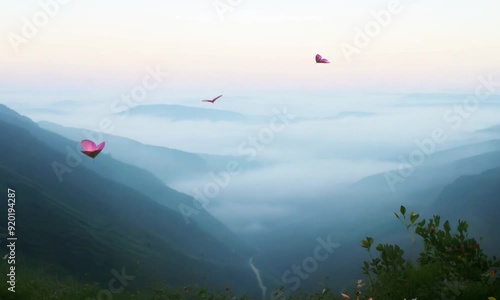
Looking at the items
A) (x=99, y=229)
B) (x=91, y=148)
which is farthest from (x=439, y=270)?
(x=99, y=229)

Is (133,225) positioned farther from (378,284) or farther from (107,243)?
(378,284)

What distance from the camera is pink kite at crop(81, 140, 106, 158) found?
841 centimetres

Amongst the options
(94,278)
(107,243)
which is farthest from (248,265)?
(94,278)

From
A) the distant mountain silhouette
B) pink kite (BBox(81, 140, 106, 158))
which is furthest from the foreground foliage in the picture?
the distant mountain silhouette

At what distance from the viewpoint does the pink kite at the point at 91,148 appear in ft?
27.6

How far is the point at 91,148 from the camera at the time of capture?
339 inches

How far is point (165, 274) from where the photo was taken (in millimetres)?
66312

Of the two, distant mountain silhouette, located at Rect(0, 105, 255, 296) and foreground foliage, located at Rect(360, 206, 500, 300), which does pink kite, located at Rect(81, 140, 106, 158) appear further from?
distant mountain silhouette, located at Rect(0, 105, 255, 296)

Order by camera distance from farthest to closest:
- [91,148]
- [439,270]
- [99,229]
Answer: [99,229]
[91,148]
[439,270]

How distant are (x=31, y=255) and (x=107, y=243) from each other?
27.4m

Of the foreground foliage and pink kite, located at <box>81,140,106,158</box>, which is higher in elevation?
pink kite, located at <box>81,140,106,158</box>

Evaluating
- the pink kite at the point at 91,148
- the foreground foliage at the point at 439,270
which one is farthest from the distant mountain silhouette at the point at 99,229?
the foreground foliage at the point at 439,270

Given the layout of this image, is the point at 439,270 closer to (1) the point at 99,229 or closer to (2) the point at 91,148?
(2) the point at 91,148

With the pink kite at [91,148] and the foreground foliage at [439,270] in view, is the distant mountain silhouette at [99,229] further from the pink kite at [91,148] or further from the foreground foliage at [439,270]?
the foreground foliage at [439,270]
